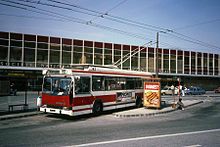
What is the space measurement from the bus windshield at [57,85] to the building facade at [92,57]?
15.0m

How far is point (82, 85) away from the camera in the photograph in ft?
49.2

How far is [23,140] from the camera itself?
29.3ft

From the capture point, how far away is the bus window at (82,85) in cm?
1462

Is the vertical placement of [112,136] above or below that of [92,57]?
below

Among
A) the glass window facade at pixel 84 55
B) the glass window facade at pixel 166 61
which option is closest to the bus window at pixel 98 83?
the glass window facade at pixel 84 55

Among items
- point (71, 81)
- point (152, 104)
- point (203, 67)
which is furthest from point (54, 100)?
point (203, 67)

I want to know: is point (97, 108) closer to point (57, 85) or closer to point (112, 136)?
point (57, 85)

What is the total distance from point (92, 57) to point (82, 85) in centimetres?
3499

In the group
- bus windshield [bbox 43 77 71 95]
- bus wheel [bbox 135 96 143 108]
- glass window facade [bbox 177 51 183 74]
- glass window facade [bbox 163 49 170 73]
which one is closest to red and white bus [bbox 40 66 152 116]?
bus windshield [bbox 43 77 71 95]

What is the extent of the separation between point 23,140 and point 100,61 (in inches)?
1660

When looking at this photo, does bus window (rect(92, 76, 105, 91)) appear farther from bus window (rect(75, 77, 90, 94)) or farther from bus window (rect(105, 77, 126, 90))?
bus window (rect(75, 77, 90, 94))

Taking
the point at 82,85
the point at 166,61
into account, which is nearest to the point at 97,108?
the point at 82,85

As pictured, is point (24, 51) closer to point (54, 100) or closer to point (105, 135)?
point (54, 100)

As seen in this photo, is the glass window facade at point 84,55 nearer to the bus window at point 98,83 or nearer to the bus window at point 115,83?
the bus window at point 115,83
